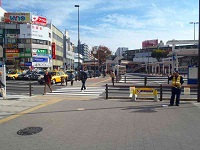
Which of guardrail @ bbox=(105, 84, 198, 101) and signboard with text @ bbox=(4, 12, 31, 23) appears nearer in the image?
guardrail @ bbox=(105, 84, 198, 101)

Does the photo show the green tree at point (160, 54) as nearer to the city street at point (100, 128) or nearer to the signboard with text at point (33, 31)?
the signboard with text at point (33, 31)

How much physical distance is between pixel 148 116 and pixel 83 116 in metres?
2.43

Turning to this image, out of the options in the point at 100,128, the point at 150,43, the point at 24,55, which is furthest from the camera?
the point at 150,43

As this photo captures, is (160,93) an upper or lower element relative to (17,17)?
lower

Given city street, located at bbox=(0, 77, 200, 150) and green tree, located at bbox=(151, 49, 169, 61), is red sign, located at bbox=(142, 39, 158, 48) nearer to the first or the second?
green tree, located at bbox=(151, 49, 169, 61)

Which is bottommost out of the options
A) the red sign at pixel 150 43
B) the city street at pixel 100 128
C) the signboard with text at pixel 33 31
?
the city street at pixel 100 128

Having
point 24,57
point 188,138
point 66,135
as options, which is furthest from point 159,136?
point 24,57

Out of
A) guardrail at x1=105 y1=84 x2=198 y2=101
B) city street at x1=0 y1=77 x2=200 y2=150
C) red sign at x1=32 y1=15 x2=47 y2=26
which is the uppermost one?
red sign at x1=32 y1=15 x2=47 y2=26

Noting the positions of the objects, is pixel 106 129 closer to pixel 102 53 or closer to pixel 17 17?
pixel 17 17

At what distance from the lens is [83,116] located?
8.66 m

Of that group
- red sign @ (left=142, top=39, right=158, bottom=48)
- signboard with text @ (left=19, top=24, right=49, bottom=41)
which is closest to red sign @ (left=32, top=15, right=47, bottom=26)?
signboard with text @ (left=19, top=24, right=49, bottom=41)

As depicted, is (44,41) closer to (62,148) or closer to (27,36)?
→ (27,36)


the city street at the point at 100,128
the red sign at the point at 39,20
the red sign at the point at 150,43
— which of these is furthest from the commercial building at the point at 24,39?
the red sign at the point at 150,43

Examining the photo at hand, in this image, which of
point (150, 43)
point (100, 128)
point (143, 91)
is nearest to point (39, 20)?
point (143, 91)
